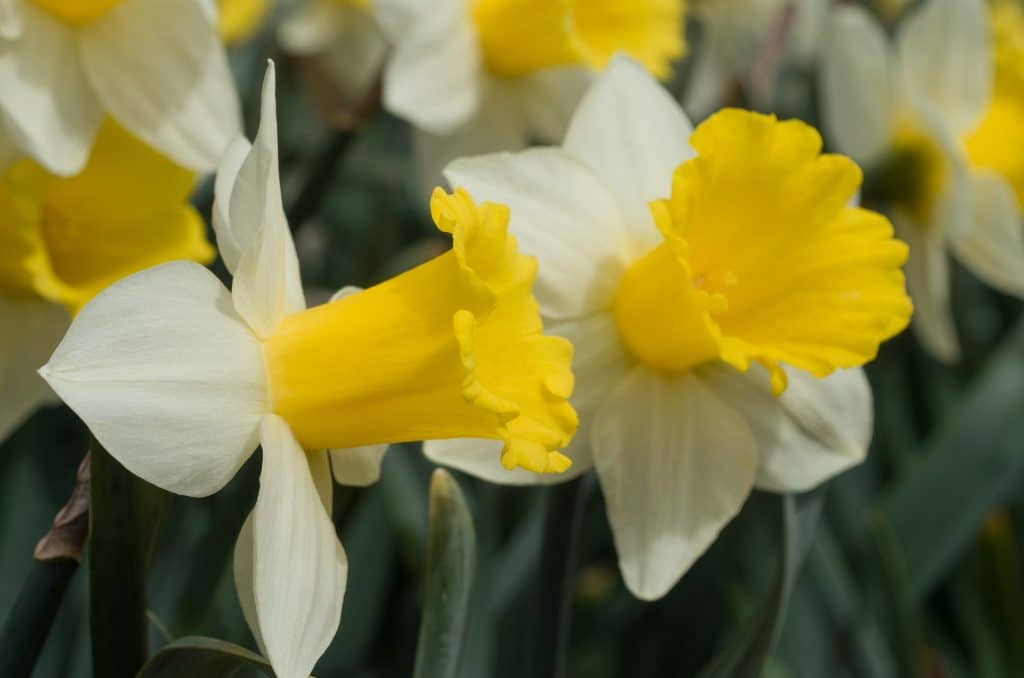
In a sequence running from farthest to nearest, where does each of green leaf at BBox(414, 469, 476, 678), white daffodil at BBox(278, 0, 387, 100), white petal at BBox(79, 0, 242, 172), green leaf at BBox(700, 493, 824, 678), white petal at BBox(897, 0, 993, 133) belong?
white daffodil at BBox(278, 0, 387, 100)
white petal at BBox(897, 0, 993, 133)
white petal at BBox(79, 0, 242, 172)
green leaf at BBox(700, 493, 824, 678)
green leaf at BBox(414, 469, 476, 678)

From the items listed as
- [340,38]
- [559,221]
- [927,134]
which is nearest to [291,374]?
[559,221]

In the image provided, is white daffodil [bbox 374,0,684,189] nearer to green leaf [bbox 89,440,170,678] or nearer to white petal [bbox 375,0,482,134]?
white petal [bbox 375,0,482,134]

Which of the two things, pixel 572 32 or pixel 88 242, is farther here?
pixel 572 32

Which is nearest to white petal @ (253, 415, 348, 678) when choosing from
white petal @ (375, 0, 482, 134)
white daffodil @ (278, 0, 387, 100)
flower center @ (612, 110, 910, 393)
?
flower center @ (612, 110, 910, 393)

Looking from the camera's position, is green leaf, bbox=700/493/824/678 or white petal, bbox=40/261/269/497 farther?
green leaf, bbox=700/493/824/678

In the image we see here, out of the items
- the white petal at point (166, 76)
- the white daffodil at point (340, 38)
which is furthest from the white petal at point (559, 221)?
the white daffodil at point (340, 38)

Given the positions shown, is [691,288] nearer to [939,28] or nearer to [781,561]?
[781,561]

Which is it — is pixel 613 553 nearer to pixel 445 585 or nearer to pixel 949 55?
pixel 949 55
